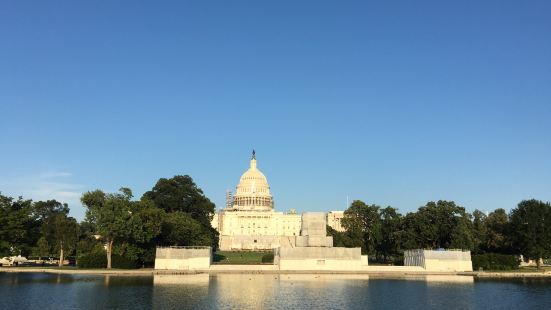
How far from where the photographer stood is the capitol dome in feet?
543

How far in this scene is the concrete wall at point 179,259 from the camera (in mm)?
53156

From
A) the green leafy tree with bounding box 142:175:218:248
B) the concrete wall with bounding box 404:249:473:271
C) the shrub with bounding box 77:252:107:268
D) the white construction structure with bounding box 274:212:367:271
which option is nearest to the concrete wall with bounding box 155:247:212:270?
the shrub with bounding box 77:252:107:268

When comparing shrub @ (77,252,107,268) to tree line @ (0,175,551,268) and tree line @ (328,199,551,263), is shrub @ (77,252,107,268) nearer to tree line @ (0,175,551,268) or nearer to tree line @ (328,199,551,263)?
tree line @ (0,175,551,268)

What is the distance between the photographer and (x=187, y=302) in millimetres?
27219

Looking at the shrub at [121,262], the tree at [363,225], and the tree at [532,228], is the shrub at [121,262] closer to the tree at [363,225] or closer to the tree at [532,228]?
the tree at [363,225]

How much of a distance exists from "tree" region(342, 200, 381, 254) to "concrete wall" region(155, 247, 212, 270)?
88.8 feet

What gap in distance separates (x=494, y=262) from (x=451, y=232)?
7.54m

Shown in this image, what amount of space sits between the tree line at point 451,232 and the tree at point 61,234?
36.3 m

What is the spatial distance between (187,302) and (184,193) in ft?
158

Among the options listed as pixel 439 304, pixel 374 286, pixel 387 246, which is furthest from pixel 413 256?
pixel 439 304

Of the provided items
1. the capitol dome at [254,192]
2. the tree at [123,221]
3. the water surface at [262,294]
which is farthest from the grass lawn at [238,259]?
the capitol dome at [254,192]

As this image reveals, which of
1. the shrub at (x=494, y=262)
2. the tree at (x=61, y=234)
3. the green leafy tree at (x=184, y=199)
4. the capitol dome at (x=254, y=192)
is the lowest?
the shrub at (x=494, y=262)

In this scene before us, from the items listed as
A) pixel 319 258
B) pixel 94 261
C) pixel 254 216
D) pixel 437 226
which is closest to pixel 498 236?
pixel 437 226

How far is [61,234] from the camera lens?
202ft
